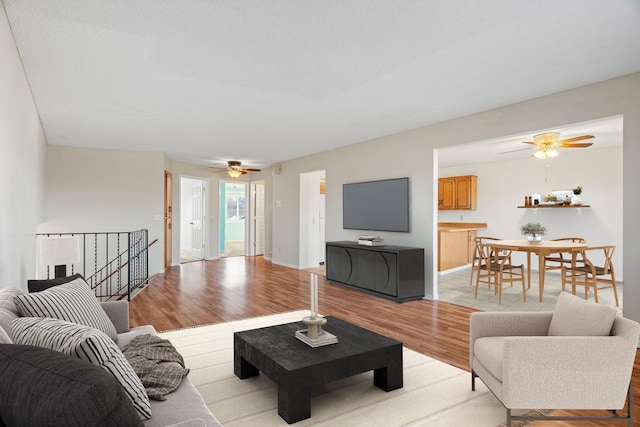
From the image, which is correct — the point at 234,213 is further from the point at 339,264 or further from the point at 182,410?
the point at 182,410

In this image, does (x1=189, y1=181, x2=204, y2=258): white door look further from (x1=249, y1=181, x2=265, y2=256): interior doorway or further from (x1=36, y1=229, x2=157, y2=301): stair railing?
(x1=36, y1=229, x2=157, y2=301): stair railing

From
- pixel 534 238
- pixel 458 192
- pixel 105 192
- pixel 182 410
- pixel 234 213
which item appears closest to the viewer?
pixel 182 410

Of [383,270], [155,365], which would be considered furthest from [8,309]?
[383,270]

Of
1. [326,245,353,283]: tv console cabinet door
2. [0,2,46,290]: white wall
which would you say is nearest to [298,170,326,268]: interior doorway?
[326,245,353,283]: tv console cabinet door

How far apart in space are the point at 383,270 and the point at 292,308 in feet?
4.66

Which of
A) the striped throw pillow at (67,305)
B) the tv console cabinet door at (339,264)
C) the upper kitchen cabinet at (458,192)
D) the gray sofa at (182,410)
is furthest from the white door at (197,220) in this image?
the gray sofa at (182,410)

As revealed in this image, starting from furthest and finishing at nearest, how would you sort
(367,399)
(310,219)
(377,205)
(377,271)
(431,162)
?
(310,219) → (377,205) → (377,271) → (431,162) → (367,399)

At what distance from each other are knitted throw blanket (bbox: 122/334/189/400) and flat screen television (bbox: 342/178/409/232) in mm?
4038

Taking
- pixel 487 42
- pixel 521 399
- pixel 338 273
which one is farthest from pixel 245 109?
pixel 521 399

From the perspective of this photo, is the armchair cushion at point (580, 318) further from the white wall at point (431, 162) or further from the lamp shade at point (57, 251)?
the lamp shade at point (57, 251)

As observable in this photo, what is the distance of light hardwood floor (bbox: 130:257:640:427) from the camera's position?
341 cm

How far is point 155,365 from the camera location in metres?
1.82

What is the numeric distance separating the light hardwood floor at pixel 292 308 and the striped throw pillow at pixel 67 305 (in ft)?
5.97

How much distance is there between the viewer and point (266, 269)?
7867 millimetres
